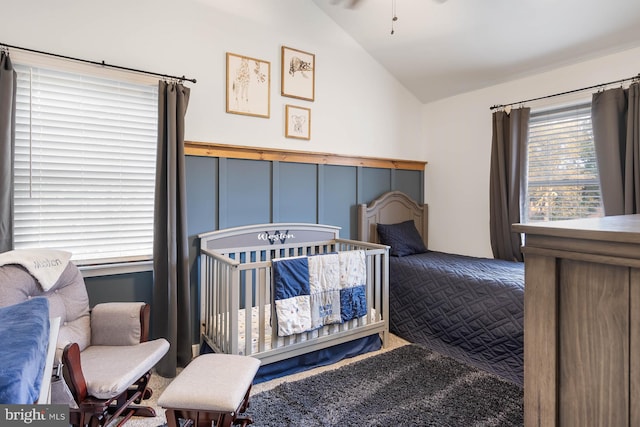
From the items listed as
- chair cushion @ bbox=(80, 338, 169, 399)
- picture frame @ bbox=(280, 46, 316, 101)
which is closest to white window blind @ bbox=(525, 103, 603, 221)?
picture frame @ bbox=(280, 46, 316, 101)

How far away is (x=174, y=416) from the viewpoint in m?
1.44

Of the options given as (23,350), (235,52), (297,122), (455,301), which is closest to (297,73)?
(297,122)

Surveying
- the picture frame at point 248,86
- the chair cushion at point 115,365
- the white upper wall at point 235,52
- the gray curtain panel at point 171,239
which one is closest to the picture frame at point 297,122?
the white upper wall at point 235,52

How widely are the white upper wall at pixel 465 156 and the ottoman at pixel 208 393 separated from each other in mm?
2892

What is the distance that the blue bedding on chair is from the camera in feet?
2.02

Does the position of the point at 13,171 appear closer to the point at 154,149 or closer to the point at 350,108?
the point at 154,149

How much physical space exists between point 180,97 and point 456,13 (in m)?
2.27

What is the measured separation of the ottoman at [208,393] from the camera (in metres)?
1.37

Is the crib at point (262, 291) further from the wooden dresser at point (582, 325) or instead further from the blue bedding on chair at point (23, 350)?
the wooden dresser at point (582, 325)

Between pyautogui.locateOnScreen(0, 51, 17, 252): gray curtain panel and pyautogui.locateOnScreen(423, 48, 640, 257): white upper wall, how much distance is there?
12.3 feet

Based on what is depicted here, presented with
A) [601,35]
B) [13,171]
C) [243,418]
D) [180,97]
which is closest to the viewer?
[243,418]

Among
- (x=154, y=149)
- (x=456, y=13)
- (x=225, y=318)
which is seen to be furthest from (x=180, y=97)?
(x=456, y=13)

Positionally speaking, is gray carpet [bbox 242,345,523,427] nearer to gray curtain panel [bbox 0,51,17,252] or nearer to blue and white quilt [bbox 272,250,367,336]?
blue and white quilt [bbox 272,250,367,336]

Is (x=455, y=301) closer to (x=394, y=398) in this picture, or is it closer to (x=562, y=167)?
(x=394, y=398)
